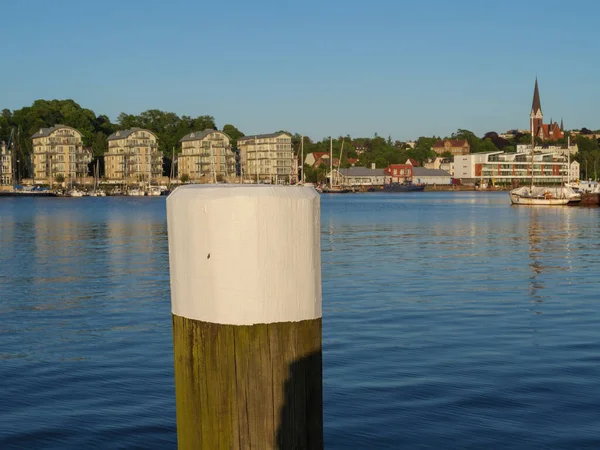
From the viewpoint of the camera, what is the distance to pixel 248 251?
288 centimetres

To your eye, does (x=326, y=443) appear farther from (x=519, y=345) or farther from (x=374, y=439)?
(x=519, y=345)

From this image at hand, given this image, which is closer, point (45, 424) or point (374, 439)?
point (374, 439)

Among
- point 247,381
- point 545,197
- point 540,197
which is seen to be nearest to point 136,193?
point 540,197

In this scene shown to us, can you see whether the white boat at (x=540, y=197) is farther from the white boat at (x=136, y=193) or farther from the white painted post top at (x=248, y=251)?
the white boat at (x=136, y=193)

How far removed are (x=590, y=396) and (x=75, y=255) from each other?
25.6 metres

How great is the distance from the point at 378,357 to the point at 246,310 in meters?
9.64

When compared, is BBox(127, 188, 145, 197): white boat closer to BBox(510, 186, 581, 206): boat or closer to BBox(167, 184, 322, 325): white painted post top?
BBox(510, 186, 581, 206): boat

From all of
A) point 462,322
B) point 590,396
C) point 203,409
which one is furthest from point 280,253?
point 462,322

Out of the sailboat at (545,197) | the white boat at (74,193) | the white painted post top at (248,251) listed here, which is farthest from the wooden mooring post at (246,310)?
the white boat at (74,193)

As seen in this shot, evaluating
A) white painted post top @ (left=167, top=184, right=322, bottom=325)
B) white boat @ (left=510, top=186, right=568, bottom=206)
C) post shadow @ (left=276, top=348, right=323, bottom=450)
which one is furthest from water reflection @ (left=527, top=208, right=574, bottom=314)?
white boat @ (left=510, top=186, right=568, bottom=206)

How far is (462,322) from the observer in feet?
50.3

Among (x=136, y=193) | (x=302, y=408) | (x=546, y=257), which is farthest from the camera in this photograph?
(x=136, y=193)

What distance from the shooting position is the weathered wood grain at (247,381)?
9.69 ft

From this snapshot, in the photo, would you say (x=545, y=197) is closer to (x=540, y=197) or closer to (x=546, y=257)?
(x=540, y=197)
